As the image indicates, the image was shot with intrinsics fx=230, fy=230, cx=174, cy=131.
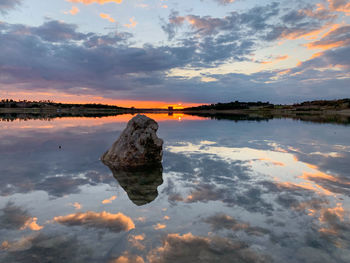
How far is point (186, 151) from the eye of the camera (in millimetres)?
14320

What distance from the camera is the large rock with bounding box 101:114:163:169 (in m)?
10.9

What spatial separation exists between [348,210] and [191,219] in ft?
13.0

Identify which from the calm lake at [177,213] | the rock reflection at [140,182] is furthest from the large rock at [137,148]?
the calm lake at [177,213]

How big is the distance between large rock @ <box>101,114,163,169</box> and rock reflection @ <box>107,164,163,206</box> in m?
0.65

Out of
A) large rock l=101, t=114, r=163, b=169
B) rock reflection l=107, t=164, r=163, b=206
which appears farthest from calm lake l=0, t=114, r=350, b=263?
large rock l=101, t=114, r=163, b=169

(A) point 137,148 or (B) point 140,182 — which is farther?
(A) point 137,148

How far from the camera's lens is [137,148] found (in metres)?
11.2

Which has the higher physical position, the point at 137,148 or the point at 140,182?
the point at 137,148

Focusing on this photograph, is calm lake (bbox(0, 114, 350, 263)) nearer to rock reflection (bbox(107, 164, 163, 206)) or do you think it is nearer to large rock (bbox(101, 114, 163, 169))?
rock reflection (bbox(107, 164, 163, 206))

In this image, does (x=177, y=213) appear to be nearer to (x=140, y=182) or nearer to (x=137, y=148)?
(x=140, y=182)

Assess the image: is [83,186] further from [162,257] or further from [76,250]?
[162,257]

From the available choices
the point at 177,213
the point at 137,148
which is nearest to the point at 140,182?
the point at 177,213

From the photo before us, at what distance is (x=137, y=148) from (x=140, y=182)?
126 inches

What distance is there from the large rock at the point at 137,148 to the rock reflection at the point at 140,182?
25.6 inches
